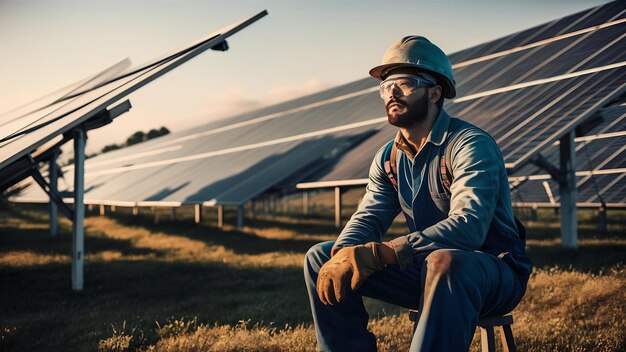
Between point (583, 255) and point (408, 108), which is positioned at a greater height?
Result: point (408, 108)

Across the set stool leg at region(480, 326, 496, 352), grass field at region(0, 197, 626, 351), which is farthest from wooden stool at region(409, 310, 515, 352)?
grass field at region(0, 197, 626, 351)

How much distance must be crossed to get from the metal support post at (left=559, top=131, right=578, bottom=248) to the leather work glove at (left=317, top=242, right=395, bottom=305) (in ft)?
30.2

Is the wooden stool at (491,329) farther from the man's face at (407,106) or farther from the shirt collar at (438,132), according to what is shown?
the man's face at (407,106)

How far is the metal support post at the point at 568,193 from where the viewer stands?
35.2 feet

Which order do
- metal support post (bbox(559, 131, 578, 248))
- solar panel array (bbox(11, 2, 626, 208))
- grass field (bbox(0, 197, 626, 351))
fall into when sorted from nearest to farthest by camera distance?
grass field (bbox(0, 197, 626, 351)) → solar panel array (bbox(11, 2, 626, 208)) → metal support post (bbox(559, 131, 578, 248))

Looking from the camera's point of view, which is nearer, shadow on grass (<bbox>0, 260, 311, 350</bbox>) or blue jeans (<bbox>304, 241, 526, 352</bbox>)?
blue jeans (<bbox>304, 241, 526, 352</bbox>)

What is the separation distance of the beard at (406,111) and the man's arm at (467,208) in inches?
12.5

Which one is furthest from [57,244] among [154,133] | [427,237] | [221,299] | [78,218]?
[154,133]

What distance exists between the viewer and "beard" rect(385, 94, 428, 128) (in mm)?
2969

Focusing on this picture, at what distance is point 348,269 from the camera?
268cm

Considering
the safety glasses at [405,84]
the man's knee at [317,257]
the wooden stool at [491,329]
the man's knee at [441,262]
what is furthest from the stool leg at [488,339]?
the safety glasses at [405,84]

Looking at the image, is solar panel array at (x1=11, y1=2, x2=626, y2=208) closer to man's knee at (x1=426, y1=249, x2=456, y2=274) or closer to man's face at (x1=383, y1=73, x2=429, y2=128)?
man's face at (x1=383, y1=73, x2=429, y2=128)

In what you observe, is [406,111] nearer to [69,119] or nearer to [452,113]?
[69,119]

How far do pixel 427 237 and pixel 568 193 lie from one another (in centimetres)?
927
